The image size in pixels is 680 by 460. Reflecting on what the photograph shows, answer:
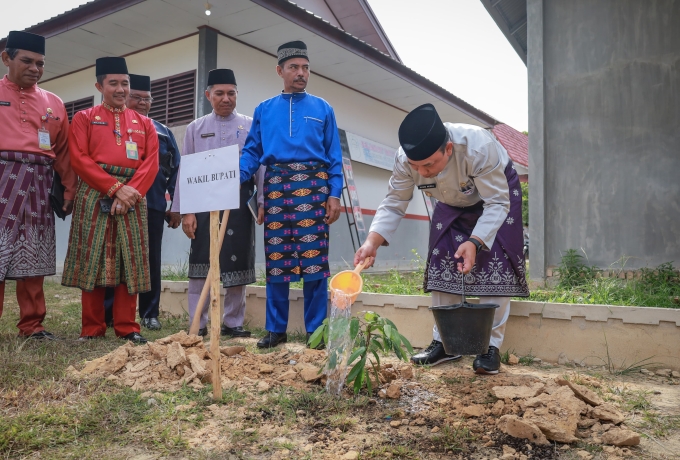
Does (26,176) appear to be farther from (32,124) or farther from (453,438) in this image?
(453,438)

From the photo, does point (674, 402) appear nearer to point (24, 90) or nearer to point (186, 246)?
point (24, 90)

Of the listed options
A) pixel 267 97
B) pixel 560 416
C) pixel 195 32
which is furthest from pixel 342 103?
pixel 560 416

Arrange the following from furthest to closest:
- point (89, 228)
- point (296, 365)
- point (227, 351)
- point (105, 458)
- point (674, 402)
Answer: point (89, 228) < point (227, 351) < point (296, 365) < point (674, 402) < point (105, 458)

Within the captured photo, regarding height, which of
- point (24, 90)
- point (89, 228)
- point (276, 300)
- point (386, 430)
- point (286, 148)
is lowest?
point (386, 430)

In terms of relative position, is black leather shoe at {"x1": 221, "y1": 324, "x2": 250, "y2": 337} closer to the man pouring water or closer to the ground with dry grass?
the ground with dry grass

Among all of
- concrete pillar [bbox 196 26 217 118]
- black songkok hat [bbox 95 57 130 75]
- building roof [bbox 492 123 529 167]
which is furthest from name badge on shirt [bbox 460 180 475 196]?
building roof [bbox 492 123 529 167]

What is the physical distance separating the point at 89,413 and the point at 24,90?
2.74m

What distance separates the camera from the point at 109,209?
3873mm

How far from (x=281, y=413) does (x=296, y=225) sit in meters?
1.73

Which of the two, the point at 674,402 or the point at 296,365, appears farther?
the point at 296,365

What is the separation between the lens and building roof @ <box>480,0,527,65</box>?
7710mm

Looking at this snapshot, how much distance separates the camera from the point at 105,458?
1.90m

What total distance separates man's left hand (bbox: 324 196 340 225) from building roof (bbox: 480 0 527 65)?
497 centimetres

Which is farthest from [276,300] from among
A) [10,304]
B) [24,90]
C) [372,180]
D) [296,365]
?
[372,180]
